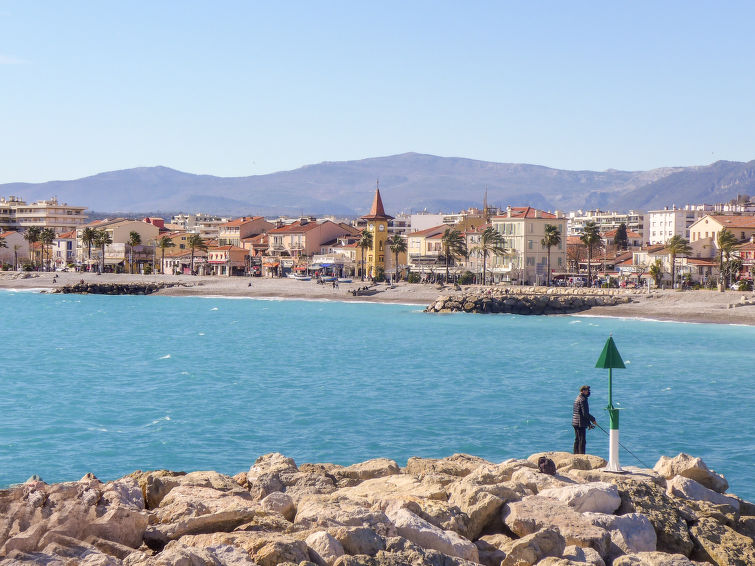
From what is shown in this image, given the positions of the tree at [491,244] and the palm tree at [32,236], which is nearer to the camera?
the tree at [491,244]

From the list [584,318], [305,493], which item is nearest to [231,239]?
[584,318]

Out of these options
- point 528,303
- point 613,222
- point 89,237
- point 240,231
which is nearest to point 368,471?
point 528,303

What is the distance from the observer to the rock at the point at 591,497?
11.6m

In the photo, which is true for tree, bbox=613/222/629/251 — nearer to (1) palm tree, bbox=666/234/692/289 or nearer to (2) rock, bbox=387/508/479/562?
(1) palm tree, bbox=666/234/692/289

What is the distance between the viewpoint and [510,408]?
27641mm

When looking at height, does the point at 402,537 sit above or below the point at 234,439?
above

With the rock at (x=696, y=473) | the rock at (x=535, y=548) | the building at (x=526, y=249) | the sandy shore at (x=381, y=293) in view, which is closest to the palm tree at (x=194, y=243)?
the sandy shore at (x=381, y=293)

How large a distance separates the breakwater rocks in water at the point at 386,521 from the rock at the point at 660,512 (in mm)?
17

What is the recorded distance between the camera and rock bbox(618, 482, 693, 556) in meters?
11.4

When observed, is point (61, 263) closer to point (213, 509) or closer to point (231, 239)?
point (231, 239)

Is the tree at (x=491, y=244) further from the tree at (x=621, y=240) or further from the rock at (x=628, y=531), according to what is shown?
the rock at (x=628, y=531)

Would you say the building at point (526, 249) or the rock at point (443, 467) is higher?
the building at point (526, 249)

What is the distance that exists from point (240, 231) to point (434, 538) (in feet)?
417

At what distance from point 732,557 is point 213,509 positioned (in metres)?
6.32
